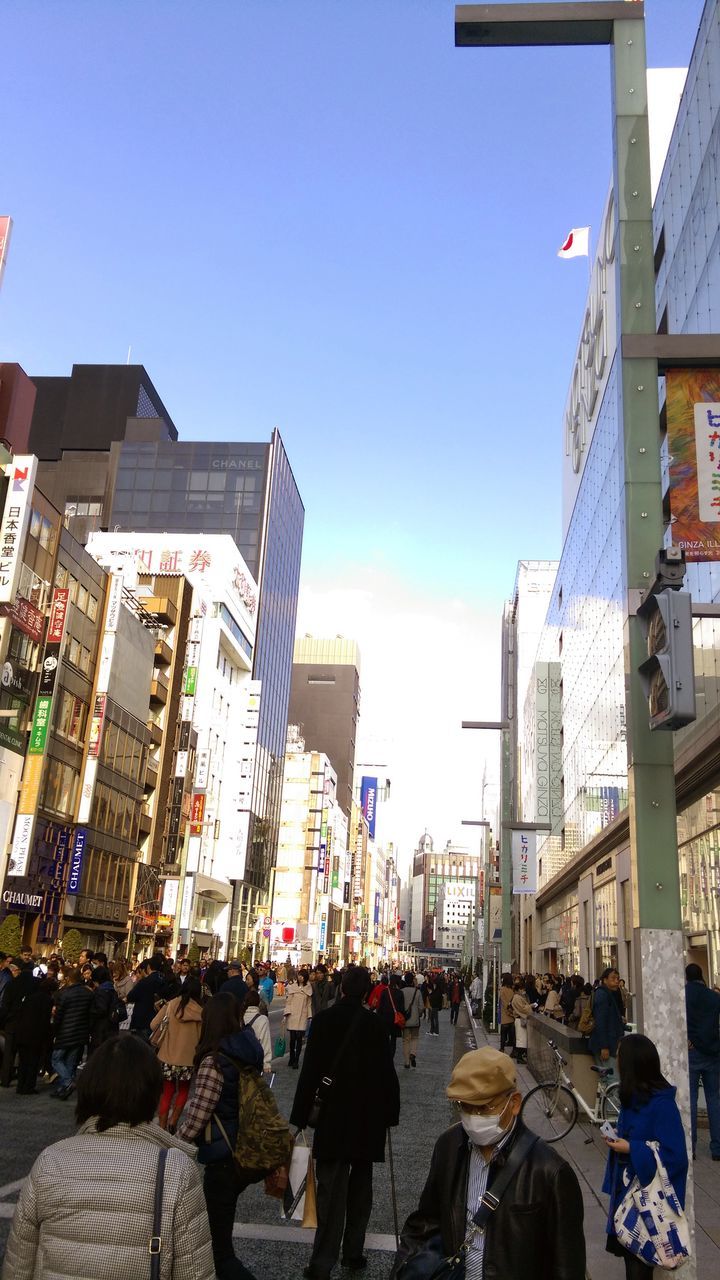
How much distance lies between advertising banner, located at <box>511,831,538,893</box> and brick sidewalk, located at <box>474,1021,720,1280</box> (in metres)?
29.5

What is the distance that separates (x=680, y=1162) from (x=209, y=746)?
65.6m

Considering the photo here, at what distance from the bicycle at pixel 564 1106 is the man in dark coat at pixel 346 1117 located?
5.45m

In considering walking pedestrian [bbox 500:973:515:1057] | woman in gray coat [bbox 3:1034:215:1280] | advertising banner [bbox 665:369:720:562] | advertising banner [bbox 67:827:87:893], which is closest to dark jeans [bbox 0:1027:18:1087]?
advertising banner [bbox 665:369:720:562]

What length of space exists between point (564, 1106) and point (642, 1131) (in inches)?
345

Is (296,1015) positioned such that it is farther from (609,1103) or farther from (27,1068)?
(609,1103)

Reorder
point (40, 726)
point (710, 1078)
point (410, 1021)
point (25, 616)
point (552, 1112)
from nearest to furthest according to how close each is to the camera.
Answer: point (710, 1078), point (552, 1112), point (410, 1021), point (25, 616), point (40, 726)

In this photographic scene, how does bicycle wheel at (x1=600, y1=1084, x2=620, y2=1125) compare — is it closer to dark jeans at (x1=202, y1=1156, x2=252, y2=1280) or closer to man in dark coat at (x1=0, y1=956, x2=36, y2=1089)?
dark jeans at (x1=202, y1=1156, x2=252, y2=1280)

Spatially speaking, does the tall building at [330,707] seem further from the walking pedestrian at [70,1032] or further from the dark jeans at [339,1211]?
the dark jeans at [339,1211]

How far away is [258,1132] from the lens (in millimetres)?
5785

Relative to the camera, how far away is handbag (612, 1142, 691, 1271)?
4.94 metres

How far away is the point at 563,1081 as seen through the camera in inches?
516

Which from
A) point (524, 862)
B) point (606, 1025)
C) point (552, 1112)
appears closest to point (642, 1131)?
point (606, 1025)

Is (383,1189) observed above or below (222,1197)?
below

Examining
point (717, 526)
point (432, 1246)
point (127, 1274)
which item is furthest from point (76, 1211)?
point (717, 526)
